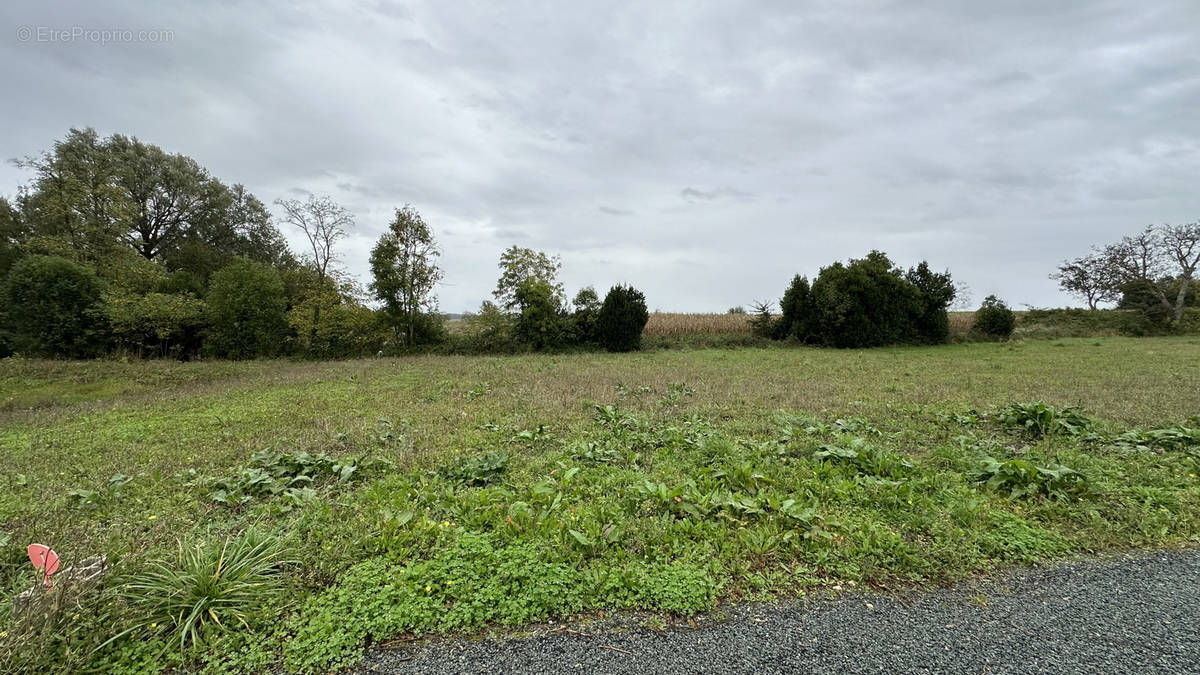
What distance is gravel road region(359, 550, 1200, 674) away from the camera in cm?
191

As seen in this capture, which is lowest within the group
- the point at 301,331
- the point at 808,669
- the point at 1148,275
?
the point at 808,669

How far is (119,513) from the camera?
11.3 feet

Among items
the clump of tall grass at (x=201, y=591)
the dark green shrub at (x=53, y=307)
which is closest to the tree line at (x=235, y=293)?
the dark green shrub at (x=53, y=307)

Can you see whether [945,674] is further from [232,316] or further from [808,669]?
[232,316]

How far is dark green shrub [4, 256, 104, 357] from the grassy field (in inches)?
595

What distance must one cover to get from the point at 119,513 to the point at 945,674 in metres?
5.56

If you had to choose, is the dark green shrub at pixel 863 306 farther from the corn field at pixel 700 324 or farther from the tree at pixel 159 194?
the tree at pixel 159 194

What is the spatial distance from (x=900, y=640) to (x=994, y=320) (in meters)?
31.9

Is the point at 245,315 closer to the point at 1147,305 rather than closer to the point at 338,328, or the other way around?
the point at 338,328

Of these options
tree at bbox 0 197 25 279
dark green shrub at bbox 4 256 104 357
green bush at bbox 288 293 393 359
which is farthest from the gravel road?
tree at bbox 0 197 25 279

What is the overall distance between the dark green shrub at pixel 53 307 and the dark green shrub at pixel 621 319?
21.0 meters

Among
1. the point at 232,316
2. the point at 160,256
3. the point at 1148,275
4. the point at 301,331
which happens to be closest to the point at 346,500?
the point at 301,331

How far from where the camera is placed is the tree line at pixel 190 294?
57.4 ft

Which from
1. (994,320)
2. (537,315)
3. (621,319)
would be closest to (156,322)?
(537,315)
